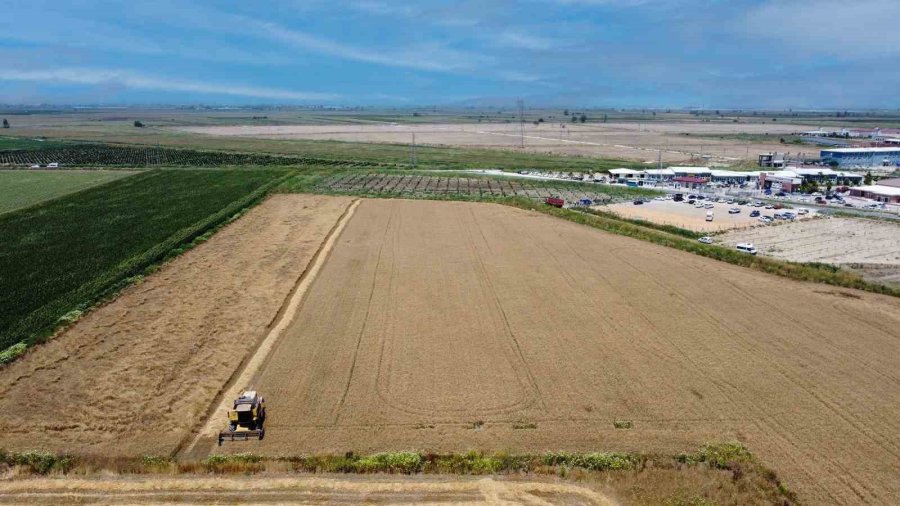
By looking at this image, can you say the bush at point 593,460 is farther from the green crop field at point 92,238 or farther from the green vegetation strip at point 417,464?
the green crop field at point 92,238

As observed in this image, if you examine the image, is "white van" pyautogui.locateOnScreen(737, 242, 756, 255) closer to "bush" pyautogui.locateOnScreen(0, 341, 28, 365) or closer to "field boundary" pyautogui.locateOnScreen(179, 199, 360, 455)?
"field boundary" pyautogui.locateOnScreen(179, 199, 360, 455)

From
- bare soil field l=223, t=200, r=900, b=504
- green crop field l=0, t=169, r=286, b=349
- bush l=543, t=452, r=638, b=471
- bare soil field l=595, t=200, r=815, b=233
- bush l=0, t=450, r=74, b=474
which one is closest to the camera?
bush l=0, t=450, r=74, b=474

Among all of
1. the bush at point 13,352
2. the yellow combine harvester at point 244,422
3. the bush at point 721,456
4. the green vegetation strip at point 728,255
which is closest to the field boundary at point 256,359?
the yellow combine harvester at point 244,422

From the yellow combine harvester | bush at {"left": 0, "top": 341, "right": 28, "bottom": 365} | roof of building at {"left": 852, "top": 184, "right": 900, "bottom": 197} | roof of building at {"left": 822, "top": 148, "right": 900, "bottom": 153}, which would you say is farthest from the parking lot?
roof of building at {"left": 822, "top": 148, "right": 900, "bottom": 153}

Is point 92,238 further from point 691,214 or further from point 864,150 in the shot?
point 864,150

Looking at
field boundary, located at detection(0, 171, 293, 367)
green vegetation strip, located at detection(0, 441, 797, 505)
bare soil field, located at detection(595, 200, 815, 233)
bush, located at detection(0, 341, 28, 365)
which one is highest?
bare soil field, located at detection(595, 200, 815, 233)
